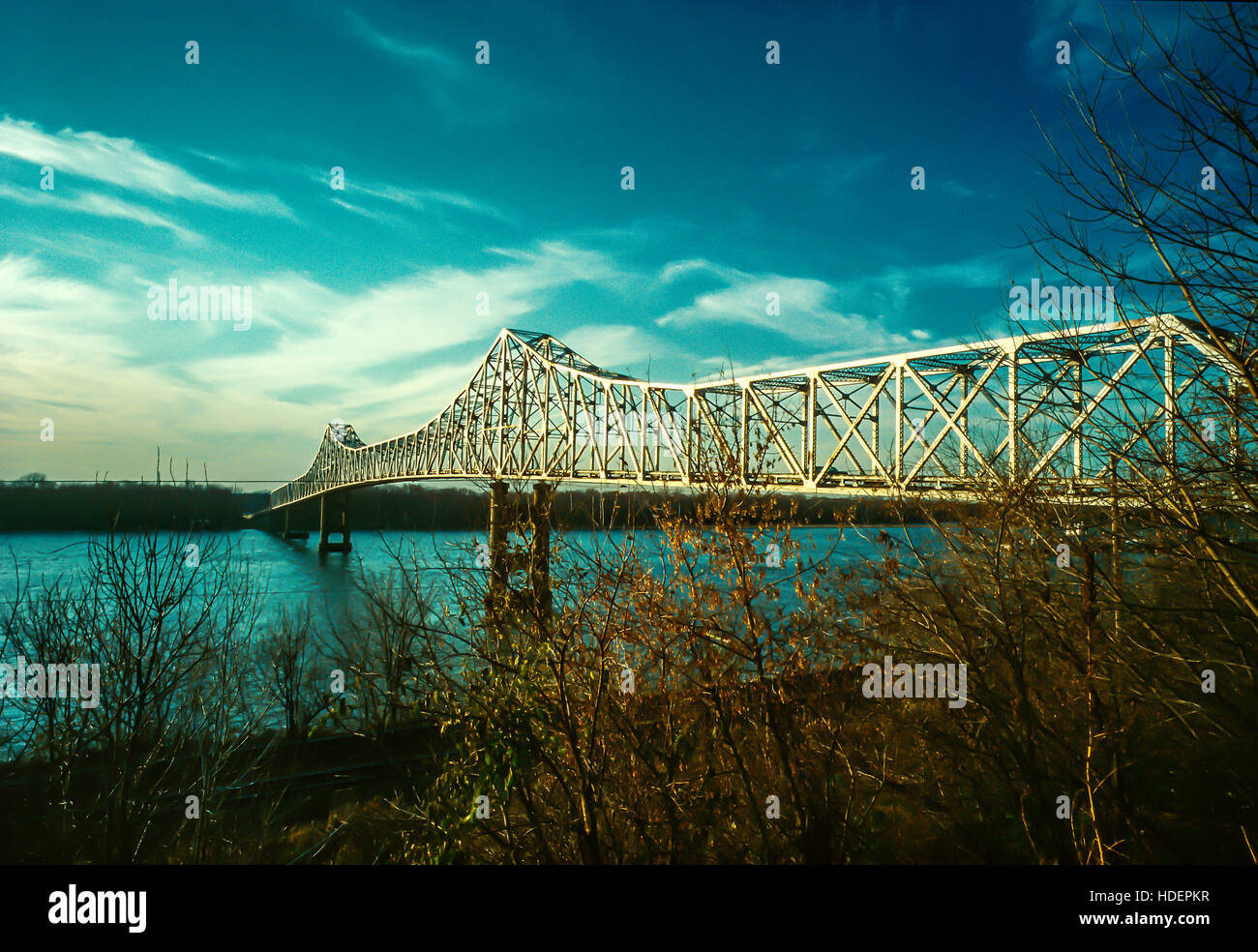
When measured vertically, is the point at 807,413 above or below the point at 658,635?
above

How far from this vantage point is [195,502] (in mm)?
8602

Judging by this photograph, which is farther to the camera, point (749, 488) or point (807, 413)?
Answer: point (807, 413)

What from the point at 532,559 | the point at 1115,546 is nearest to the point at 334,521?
the point at 532,559

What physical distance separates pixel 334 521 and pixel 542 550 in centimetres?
7914

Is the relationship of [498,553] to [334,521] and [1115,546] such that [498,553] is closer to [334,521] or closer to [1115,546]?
[1115,546]

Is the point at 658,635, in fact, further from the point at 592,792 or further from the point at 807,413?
the point at 807,413

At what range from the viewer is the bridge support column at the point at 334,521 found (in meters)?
67.3

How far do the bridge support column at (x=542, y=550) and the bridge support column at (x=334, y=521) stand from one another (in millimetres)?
67604

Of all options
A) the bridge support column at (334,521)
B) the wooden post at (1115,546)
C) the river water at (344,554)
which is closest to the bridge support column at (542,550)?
the river water at (344,554)

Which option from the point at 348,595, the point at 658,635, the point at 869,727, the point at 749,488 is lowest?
the point at 348,595

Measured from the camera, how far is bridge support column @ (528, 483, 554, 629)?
3.83 meters
